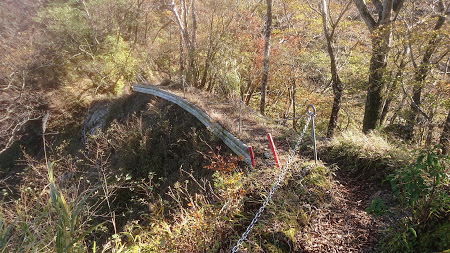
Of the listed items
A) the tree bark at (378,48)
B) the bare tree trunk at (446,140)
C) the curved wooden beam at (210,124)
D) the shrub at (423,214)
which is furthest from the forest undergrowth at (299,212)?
the tree bark at (378,48)

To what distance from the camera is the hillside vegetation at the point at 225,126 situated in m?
3.20

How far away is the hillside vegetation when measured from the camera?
3.20 meters

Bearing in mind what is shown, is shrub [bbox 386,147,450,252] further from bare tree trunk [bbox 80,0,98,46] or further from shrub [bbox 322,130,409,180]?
bare tree trunk [bbox 80,0,98,46]

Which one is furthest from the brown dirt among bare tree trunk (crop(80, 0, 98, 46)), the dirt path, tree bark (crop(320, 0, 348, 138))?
bare tree trunk (crop(80, 0, 98, 46))

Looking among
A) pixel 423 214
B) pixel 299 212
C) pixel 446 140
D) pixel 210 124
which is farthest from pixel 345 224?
pixel 210 124

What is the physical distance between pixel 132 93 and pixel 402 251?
15403 mm

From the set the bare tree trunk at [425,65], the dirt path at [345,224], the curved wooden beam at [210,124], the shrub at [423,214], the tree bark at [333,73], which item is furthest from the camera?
the tree bark at [333,73]

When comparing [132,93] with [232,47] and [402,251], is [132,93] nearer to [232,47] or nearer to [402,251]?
[232,47]

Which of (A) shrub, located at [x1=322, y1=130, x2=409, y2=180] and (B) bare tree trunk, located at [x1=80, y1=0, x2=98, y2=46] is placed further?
(B) bare tree trunk, located at [x1=80, y1=0, x2=98, y2=46]

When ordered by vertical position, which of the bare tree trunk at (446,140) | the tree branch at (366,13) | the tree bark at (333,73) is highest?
the tree branch at (366,13)

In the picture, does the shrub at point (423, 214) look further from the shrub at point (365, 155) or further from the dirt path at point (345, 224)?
the shrub at point (365, 155)

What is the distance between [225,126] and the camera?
24.4 feet

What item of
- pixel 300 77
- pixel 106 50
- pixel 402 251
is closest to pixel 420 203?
pixel 402 251

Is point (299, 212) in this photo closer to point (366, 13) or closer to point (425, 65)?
point (425, 65)
